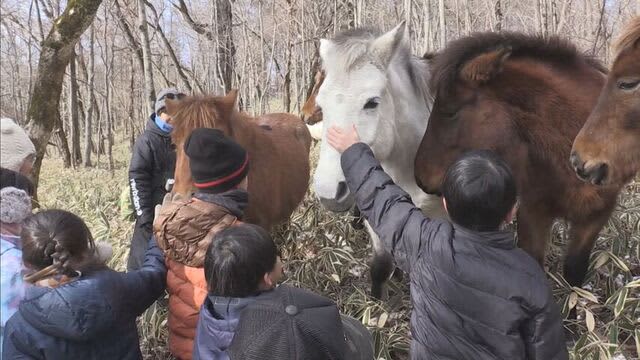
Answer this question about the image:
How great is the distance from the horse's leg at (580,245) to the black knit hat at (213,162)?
2322 millimetres

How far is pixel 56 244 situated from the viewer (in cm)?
199

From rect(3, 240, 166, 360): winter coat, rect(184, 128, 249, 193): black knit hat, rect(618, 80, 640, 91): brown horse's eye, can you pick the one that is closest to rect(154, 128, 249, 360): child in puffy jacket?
rect(184, 128, 249, 193): black knit hat

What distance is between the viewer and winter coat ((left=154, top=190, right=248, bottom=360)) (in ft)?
7.48

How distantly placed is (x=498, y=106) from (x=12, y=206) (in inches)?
101

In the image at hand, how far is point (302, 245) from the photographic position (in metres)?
5.28

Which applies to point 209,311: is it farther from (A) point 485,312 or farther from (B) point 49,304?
(A) point 485,312

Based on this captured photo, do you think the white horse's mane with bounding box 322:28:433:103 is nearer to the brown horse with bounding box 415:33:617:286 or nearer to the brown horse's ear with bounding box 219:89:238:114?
the brown horse with bounding box 415:33:617:286

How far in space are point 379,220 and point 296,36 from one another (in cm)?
1176

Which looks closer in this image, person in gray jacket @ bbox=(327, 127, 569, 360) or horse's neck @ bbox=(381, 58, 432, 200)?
person in gray jacket @ bbox=(327, 127, 569, 360)

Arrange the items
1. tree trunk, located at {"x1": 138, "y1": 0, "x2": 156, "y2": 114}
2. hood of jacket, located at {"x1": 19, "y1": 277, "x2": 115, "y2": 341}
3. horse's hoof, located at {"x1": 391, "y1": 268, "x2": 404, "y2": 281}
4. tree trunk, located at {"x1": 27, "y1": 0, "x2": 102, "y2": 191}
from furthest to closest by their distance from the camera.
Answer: tree trunk, located at {"x1": 138, "y1": 0, "x2": 156, "y2": 114} < tree trunk, located at {"x1": 27, "y1": 0, "x2": 102, "y2": 191} < horse's hoof, located at {"x1": 391, "y1": 268, "x2": 404, "y2": 281} < hood of jacket, located at {"x1": 19, "y1": 277, "x2": 115, "y2": 341}

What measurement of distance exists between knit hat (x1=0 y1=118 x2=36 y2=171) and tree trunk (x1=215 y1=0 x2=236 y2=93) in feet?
20.5

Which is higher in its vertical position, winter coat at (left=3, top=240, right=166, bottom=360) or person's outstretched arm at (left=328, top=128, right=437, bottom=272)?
person's outstretched arm at (left=328, top=128, right=437, bottom=272)

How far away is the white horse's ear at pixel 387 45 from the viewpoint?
10.2ft

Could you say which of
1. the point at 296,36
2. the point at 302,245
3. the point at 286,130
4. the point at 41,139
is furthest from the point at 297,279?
the point at 296,36
